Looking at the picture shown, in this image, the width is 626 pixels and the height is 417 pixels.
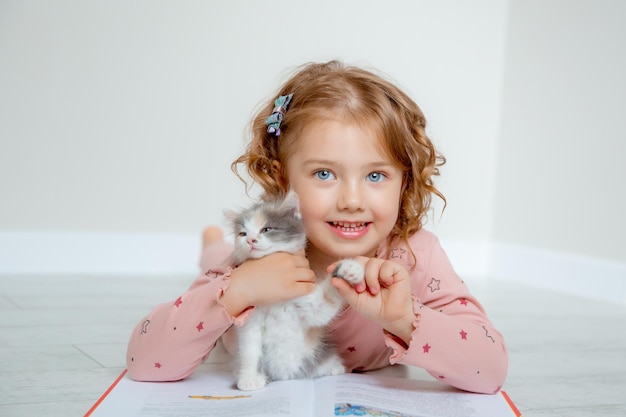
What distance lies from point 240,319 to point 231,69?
201 cm

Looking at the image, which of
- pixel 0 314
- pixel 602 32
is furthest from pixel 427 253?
pixel 602 32

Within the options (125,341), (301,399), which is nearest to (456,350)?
(301,399)

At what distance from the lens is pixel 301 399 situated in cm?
112

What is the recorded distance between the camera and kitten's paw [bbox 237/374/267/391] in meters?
1.18

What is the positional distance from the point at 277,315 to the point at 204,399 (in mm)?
174

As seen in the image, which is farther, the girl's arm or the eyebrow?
the eyebrow

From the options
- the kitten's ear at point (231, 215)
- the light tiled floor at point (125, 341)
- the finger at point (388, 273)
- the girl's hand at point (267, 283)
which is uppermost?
the kitten's ear at point (231, 215)

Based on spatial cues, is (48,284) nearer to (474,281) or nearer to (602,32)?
(474,281)

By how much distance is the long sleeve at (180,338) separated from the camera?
121 centimetres

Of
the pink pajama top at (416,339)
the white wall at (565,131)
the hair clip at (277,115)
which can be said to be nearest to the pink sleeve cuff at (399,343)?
the pink pajama top at (416,339)

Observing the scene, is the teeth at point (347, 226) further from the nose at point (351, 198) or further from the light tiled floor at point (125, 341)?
the light tiled floor at point (125, 341)

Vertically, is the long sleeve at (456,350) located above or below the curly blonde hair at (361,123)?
below

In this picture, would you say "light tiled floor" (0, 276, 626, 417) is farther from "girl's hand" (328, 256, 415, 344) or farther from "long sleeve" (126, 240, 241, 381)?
"girl's hand" (328, 256, 415, 344)

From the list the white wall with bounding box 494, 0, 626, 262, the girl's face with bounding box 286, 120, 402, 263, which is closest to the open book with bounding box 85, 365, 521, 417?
the girl's face with bounding box 286, 120, 402, 263
